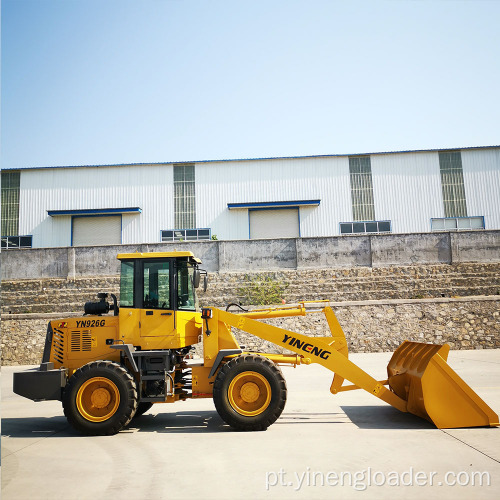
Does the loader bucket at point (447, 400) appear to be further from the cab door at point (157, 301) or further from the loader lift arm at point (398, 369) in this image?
the cab door at point (157, 301)

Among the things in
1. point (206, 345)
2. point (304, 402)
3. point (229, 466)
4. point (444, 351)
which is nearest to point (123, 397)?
point (206, 345)

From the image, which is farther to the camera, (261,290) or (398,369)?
(261,290)

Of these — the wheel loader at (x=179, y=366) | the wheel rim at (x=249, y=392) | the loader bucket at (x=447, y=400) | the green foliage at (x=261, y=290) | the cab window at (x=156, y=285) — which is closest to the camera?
the loader bucket at (x=447, y=400)

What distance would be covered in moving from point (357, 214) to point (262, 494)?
2557 cm

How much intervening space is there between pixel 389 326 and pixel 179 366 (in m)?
13.1

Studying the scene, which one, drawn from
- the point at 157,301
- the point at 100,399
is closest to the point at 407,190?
the point at 157,301

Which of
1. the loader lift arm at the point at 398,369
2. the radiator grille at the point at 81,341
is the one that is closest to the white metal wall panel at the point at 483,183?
the loader lift arm at the point at 398,369

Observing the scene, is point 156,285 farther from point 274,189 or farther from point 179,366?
point 274,189

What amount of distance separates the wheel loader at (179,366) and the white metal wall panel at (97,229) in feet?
70.4

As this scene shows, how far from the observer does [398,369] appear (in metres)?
8.32

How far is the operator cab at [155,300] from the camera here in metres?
7.61

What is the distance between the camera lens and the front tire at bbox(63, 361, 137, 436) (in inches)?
279

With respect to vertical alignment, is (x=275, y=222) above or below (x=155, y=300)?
above

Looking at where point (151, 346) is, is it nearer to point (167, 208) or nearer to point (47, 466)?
point (47, 466)
